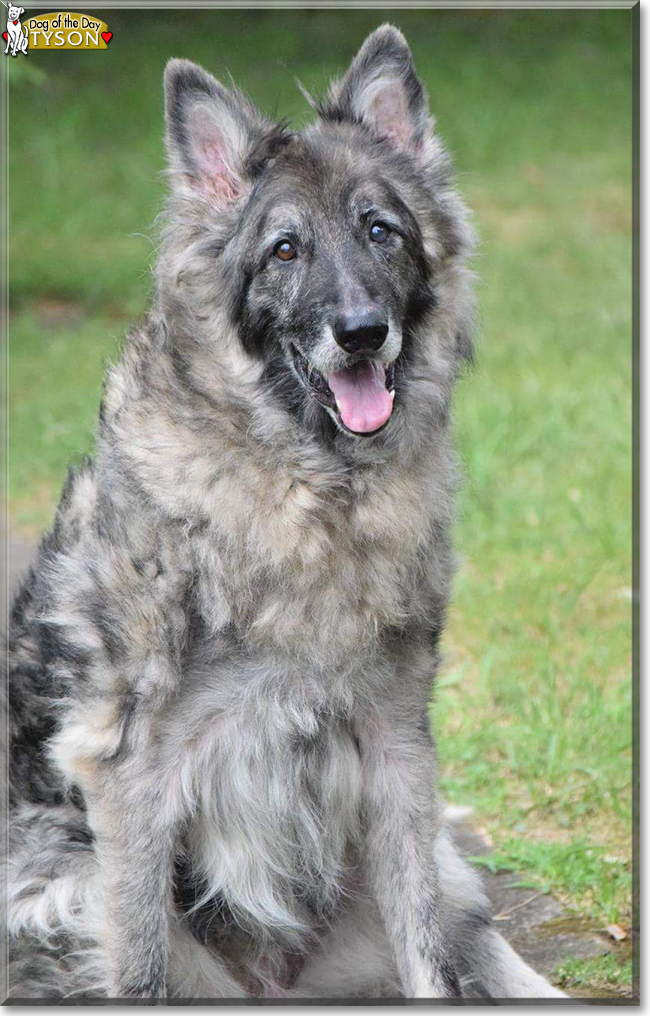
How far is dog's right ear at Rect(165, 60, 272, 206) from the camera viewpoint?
3314 millimetres

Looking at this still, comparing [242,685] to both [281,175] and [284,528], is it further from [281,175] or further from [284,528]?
[281,175]

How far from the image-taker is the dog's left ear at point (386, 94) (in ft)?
11.5

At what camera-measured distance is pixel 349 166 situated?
331 cm

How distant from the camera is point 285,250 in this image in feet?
10.7

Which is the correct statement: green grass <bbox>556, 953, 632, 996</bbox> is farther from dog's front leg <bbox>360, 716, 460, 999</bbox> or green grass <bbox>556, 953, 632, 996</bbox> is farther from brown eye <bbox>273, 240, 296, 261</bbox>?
brown eye <bbox>273, 240, 296, 261</bbox>

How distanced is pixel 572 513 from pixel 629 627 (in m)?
1.12

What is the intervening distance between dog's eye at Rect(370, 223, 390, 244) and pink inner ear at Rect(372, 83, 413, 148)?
0.38 meters

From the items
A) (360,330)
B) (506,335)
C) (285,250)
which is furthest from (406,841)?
(506,335)

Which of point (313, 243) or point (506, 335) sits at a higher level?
point (313, 243)

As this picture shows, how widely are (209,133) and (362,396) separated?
0.84 metres

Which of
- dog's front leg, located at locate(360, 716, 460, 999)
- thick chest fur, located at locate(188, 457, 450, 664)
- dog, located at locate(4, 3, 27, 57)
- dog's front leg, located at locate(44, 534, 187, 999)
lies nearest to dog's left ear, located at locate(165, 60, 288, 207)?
dog, located at locate(4, 3, 27, 57)

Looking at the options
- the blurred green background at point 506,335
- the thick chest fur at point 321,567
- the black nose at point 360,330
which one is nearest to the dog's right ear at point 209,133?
the blurred green background at point 506,335

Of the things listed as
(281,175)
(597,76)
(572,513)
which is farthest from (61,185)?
(281,175)

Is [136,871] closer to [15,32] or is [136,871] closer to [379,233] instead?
[379,233]
